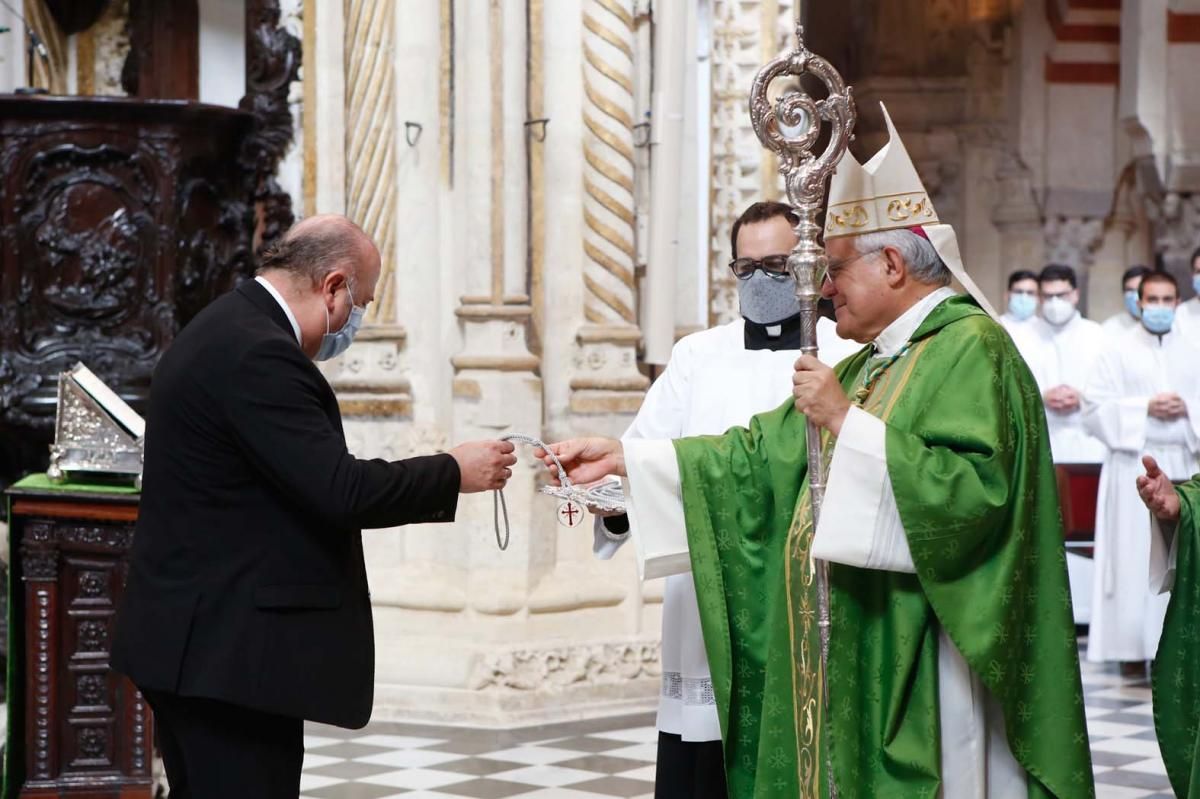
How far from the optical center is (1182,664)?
13.6 feet

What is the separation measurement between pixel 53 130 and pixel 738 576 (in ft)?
16.6

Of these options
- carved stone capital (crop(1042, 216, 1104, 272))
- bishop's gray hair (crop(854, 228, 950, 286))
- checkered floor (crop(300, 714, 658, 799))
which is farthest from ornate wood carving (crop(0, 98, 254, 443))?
carved stone capital (crop(1042, 216, 1104, 272))

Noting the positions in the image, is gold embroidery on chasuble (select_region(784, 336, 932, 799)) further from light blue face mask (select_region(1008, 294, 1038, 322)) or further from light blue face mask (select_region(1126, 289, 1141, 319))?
light blue face mask (select_region(1008, 294, 1038, 322))

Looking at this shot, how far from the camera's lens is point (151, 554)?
3342 millimetres

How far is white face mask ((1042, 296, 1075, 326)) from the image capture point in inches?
410

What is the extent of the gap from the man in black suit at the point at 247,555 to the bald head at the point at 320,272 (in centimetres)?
7

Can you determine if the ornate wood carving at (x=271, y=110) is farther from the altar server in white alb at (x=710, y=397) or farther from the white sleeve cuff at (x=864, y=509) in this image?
the white sleeve cuff at (x=864, y=509)

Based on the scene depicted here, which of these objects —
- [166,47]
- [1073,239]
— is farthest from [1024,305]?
[166,47]

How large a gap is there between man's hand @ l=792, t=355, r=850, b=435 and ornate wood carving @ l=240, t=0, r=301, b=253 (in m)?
5.22

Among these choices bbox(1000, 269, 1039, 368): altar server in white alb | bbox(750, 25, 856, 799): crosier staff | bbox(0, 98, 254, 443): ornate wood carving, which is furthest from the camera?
bbox(1000, 269, 1039, 368): altar server in white alb

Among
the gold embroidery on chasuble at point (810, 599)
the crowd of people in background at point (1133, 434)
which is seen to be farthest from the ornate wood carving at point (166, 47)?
the gold embroidery on chasuble at point (810, 599)

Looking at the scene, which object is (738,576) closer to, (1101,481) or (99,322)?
(99,322)

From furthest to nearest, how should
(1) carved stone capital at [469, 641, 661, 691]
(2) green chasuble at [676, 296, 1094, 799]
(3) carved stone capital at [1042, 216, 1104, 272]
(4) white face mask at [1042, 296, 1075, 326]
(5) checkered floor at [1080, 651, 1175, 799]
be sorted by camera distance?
(3) carved stone capital at [1042, 216, 1104, 272], (4) white face mask at [1042, 296, 1075, 326], (1) carved stone capital at [469, 641, 661, 691], (5) checkered floor at [1080, 651, 1175, 799], (2) green chasuble at [676, 296, 1094, 799]

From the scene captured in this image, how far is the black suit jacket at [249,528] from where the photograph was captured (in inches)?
128
